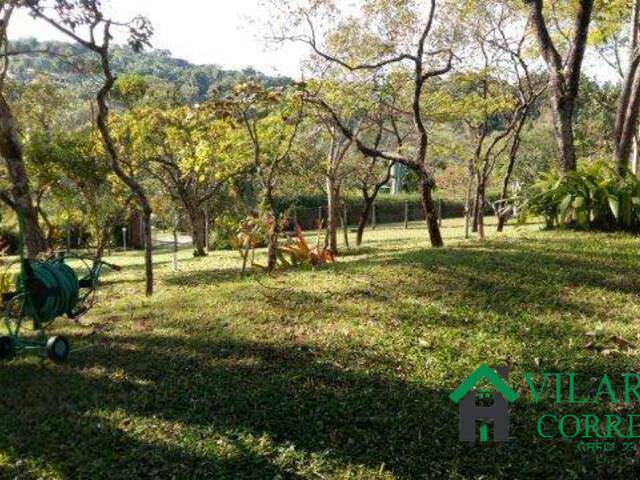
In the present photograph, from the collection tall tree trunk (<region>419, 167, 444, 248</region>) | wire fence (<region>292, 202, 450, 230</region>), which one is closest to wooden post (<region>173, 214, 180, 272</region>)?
tall tree trunk (<region>419, 167, 444, 248</region>)

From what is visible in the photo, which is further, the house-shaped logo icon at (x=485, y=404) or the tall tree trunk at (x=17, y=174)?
the tall tree trunk at (x=17, y=174)

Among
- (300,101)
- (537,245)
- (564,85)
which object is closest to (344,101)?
(300,101)

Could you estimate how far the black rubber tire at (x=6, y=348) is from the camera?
195 inches

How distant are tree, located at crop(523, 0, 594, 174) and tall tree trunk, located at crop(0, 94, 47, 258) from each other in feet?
25.9

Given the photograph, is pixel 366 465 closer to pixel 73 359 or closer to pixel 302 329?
pixel 302 329

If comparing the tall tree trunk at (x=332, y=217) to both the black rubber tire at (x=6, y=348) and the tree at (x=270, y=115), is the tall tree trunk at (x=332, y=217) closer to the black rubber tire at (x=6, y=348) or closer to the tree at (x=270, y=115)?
the tree at (x=270, y=115)

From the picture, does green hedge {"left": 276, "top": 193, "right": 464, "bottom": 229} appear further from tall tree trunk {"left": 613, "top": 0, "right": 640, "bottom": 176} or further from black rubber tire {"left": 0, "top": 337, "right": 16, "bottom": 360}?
black rubber tire {"left": 0, "top": 337, "right": 16, "bottom": 360}

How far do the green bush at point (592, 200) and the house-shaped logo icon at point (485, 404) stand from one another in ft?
15.9

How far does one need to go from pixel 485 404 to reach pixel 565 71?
6481 millimetres

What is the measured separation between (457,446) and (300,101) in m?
7.82

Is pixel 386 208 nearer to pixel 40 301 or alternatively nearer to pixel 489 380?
pixel 40 301

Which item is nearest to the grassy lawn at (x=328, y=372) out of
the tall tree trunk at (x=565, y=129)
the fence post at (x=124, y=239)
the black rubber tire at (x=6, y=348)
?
the black rubber tire at (x=6, y=348)

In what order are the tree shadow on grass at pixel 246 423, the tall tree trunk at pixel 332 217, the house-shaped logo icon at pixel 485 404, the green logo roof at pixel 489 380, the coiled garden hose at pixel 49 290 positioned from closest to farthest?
the tree shadow on grass at pixel 246 423 → the house-shaped logo icon at pixel 485 404 → the green logo roof at pixel 489 380 → the coiled garden hose at pixel 49 290 → the tall tree trunk at pixel 332 217

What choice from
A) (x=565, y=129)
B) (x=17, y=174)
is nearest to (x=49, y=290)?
(x=17, y=174)
